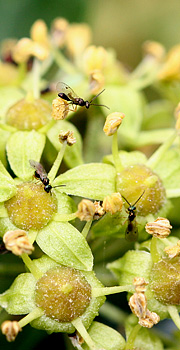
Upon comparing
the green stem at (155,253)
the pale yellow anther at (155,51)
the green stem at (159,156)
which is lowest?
the green stem at (155,253)

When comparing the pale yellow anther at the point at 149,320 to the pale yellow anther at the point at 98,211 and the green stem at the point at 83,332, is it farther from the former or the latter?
the pale yellow anther at the point at 98,211

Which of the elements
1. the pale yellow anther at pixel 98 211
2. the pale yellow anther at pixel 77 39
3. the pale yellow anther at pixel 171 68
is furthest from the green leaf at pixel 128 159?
the pale yellow anther at pixel 77 39

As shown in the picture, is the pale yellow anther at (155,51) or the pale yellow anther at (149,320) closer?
the pale yellow anther at (149,320)

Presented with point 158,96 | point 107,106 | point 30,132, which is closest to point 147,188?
point 30,132

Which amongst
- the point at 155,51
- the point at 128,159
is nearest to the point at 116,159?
the point at 128,159

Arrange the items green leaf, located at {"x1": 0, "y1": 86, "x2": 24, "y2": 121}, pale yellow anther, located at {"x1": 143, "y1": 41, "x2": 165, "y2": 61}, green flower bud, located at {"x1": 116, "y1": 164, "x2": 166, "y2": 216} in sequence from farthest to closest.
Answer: pale yellow anther, located at {"x1": 143, "y1": 41, "x2": 165, "y2": 61}
green leaf, located at {"x1": 0, "y1": 86, "x2": 24, "y2": 121}
green flower bud, located at {"x1": 116, "y1": 164, "x2": 166, "y2": 216}

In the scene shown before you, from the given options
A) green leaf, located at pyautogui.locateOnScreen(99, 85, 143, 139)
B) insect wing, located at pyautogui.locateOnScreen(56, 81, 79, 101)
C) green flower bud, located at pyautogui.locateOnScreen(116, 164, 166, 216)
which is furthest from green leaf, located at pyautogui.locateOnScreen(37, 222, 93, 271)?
green leaf, located at pyautogui.locateOnScreen(99, 85, 143, 139)

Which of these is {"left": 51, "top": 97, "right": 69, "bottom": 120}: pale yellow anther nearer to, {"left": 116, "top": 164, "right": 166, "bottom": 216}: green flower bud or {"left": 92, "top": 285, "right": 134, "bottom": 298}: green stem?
{"left": 116, "top": 164, "right": 166, "bottom": 216}: green flower bud

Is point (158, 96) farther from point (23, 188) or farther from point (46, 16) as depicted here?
point (23, 188)
